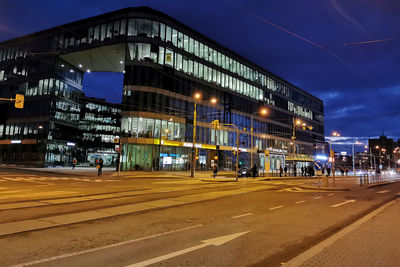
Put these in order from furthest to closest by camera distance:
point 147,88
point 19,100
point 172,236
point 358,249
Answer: point 147,88 → point 19,100 → point 172,236 → point 358,249

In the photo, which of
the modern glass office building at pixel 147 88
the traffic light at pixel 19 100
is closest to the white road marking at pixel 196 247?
the traffic light at pixel 19 100

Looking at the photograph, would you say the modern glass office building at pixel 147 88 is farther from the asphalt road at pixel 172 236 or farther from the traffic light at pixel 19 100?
the asphalt road at pixel 172 236

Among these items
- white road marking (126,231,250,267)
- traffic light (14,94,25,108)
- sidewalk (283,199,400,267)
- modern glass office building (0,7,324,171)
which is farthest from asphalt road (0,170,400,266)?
modern glass office building (0,7,324,171)

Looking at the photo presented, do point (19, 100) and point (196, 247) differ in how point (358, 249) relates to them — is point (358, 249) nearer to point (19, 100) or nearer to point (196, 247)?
point (196, 247)

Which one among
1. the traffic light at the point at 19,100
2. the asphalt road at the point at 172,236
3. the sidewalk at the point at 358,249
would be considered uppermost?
the traffic light at the point at 19,100

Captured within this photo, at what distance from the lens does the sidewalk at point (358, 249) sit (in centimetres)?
476

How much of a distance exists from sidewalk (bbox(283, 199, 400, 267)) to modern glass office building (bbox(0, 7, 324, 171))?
93.7ft

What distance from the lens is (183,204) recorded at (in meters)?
11.4

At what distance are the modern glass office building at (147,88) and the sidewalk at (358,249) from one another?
28558 mm

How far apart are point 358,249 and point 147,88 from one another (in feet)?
127

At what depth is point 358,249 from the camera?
18.1ft

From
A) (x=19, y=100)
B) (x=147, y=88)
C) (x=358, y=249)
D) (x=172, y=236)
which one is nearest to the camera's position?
(x=358, y=249)

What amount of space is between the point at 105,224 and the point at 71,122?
171 ft

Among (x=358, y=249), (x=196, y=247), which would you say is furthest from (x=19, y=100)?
(x=358, y=249)
